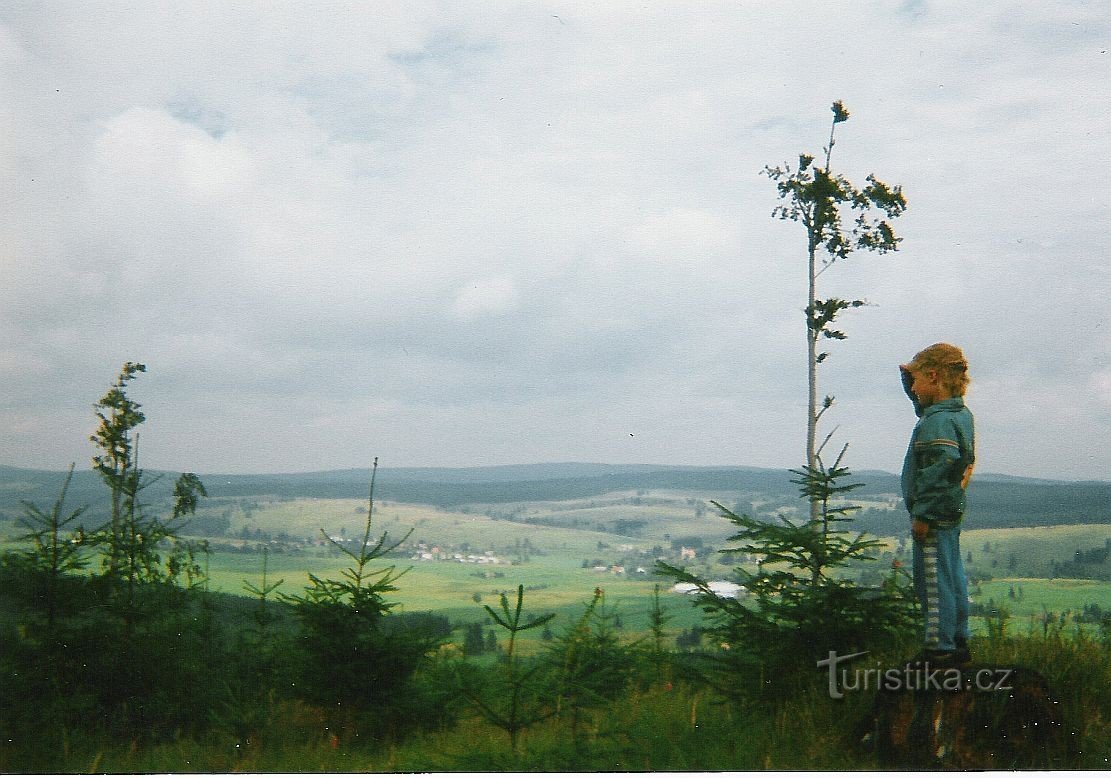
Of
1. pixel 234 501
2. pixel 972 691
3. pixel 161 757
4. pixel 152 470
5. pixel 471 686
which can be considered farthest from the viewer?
pixel 234 501

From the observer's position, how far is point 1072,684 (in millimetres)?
5164

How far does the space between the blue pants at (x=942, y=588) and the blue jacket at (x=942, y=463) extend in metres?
0.11

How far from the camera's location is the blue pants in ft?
15.0

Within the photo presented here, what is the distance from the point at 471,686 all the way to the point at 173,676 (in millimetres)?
2324

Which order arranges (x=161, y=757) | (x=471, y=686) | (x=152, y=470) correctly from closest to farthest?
(x=471, y=686) → (x=161, y=757) → (x=152, y=470)

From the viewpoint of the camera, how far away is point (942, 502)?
4555 millimetres

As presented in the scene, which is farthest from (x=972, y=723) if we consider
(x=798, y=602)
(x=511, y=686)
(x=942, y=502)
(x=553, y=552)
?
(x=553, y=552)

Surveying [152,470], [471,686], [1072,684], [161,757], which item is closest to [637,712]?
[471,686]

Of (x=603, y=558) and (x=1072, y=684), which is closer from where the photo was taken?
(x=1072, y=684)

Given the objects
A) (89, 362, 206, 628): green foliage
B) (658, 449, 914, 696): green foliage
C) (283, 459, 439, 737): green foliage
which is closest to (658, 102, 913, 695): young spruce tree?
(658, 449, 914, 696): green foliage

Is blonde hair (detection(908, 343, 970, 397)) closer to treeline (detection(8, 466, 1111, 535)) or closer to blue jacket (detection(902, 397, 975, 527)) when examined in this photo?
blue jacket (detection(902, 397, 975, 527))

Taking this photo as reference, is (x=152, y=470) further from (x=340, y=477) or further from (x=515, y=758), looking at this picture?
(x=515, y=758)

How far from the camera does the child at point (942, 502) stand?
4.55 metres

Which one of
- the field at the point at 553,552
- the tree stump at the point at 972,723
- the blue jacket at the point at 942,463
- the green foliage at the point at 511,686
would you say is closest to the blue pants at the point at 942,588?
the blue jacket at the point at 942,463
